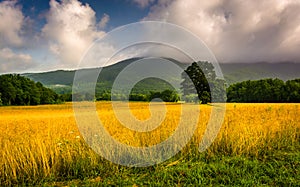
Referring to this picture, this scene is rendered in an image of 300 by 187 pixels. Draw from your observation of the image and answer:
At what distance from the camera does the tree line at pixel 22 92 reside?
70.2 meters

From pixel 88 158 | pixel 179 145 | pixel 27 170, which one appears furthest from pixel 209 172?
pixel 27 170

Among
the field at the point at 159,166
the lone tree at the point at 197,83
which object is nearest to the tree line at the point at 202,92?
the lone tree at the point at 197,83

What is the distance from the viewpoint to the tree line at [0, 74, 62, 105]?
70.2 metres

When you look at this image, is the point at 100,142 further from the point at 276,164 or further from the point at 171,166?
the point at 276,164

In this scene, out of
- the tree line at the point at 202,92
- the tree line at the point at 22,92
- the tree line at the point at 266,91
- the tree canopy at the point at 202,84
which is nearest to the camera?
the tree canopy at the point at 202,84

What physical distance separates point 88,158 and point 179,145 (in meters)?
2.51

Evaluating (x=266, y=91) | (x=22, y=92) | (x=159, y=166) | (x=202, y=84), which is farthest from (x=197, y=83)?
(x=22, y=92)

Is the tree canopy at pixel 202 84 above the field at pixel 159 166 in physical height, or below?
above

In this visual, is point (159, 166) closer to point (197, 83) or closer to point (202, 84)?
point (197, 83)

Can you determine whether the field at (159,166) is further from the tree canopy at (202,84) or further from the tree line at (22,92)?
the tree line at (22,92)

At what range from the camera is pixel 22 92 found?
236 ft

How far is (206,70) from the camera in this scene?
48.9 meters

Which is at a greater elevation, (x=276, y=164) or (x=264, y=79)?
(x=264, y=79)

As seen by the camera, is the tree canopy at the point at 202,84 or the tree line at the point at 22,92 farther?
the tree line at the point at 22,92
